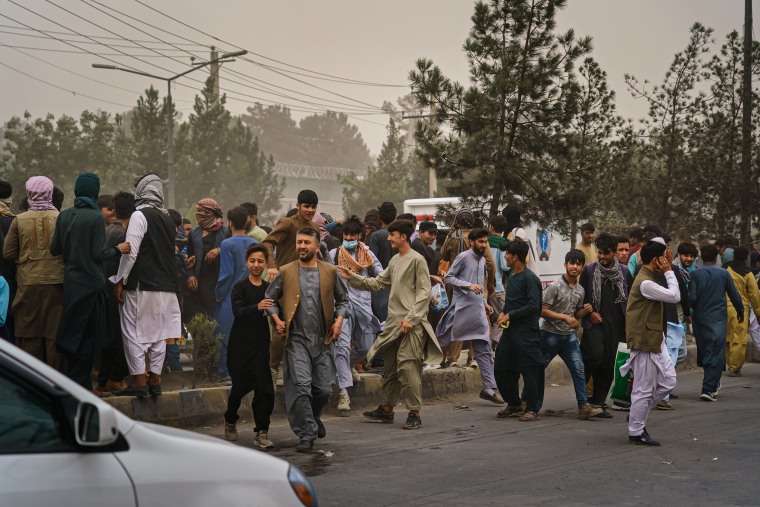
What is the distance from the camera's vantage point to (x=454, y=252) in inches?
509

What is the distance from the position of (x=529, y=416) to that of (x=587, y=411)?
593 millimetres

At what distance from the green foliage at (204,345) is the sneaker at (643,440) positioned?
4.02 m

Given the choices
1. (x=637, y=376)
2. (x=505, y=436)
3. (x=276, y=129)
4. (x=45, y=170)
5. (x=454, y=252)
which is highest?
(x=276, y=129)

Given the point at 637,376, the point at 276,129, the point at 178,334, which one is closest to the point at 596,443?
the point at 637,376

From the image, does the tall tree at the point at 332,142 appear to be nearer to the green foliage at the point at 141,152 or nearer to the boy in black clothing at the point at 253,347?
the green foliage at the point at 141,152

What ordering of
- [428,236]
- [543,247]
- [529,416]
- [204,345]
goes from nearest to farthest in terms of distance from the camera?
[529,416] → [204,345] → [428,236] → [543,247]

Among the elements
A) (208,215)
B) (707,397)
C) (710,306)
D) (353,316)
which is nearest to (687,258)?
(710,306)

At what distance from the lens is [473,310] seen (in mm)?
11461

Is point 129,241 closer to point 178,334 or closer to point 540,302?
point 178,334

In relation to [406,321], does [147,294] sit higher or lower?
higher

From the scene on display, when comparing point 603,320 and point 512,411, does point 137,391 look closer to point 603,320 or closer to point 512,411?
point 512,411

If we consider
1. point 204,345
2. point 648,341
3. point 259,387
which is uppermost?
point 648,341

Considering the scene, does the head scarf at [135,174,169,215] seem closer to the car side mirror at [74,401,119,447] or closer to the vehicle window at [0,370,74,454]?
the vehicle window at [0,370,74,454]

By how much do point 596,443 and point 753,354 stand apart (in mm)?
9185
